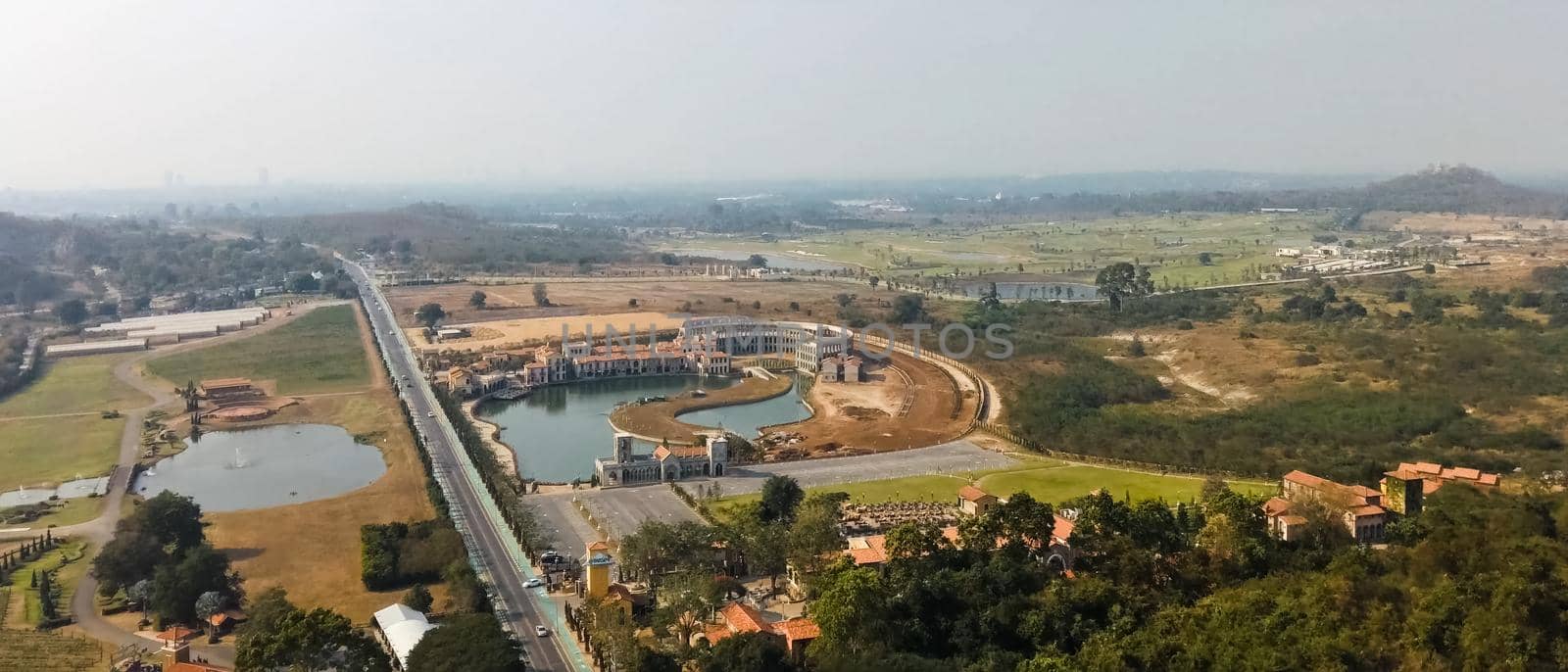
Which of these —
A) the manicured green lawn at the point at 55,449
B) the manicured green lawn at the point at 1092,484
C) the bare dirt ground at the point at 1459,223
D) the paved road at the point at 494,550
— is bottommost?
the manicured green lawn at the point at 55,449

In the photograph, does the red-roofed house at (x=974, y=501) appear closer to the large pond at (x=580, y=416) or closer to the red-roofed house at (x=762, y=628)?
the red-roofed house at (x=762, y=628)

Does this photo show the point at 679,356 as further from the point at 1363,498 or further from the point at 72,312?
the point at 72,312

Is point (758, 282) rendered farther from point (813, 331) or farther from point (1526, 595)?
point (1526, 595)

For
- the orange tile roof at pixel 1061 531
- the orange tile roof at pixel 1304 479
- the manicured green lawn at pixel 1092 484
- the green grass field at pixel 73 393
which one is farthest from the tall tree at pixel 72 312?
the orange tile roof at pixel 1304 479

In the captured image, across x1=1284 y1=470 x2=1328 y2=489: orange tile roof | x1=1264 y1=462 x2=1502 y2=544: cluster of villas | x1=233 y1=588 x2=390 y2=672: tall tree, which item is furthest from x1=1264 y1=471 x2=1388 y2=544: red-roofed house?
x1=233 y1=588 x2=390 y2=672: tall tree

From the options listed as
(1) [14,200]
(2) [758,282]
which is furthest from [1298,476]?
(1) [14,200]
